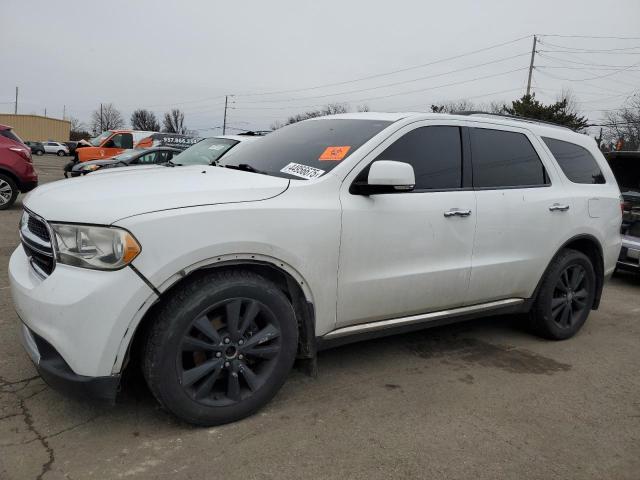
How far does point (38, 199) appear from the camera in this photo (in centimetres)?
285

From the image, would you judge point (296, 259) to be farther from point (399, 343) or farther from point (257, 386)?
point (399, 343)

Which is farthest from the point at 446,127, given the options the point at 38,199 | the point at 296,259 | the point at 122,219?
the point at 38,199

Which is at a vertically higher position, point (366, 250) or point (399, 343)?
point (366, 250)

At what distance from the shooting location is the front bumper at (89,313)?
2.34 metres

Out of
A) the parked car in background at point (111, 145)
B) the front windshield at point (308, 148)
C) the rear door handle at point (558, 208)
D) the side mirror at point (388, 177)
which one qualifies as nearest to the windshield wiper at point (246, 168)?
the front windshield at point (308, 148)

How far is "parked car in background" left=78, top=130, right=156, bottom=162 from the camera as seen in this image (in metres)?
17.7

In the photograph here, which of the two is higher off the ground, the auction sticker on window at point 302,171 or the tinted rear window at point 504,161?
the tinted rear window at point 504,161

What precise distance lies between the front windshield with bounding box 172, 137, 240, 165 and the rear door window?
566 cm

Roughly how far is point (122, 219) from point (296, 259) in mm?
912

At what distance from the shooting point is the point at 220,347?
2654mm

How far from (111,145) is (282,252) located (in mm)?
17605

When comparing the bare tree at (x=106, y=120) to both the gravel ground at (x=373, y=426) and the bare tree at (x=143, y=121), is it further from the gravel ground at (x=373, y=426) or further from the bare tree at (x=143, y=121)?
the gravel ground at (x=373, y=426)

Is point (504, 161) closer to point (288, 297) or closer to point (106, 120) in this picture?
point (288, 297)

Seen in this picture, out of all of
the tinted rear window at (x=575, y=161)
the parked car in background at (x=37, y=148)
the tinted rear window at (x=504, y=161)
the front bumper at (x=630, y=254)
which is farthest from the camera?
the parked car in background at (x=37, y=148)
